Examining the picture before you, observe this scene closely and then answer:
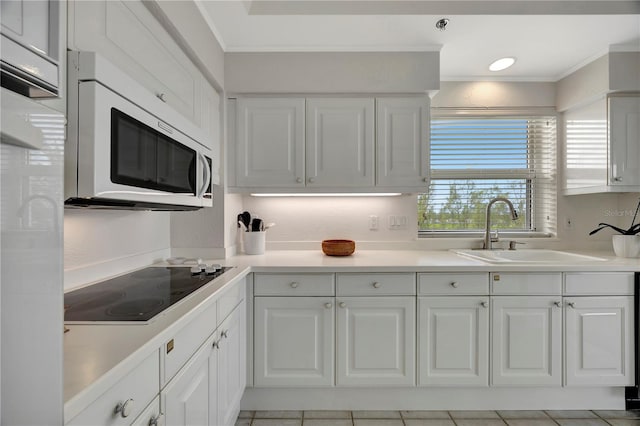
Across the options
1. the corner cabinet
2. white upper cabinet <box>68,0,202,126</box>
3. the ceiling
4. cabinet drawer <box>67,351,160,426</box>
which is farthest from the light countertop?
the ceiling

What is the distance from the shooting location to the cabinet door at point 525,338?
192 cm

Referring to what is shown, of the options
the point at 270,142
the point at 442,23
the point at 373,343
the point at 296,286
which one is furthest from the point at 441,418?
the point at 442,23

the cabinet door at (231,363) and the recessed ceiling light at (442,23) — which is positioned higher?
the recessed ceiling light at (442,23)

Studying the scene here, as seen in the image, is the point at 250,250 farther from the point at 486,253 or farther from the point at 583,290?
the point at 583,290

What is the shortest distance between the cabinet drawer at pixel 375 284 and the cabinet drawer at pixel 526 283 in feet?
1.60

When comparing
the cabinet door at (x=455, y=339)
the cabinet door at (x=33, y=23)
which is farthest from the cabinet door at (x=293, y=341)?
the cabinet door at (x=33, y=23)

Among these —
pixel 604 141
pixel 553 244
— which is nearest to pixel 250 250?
pixel 553 244

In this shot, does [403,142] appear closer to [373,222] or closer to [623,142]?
[373,222]

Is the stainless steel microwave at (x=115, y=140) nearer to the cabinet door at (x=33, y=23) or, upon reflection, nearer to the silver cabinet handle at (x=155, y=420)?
the cabinet door at (x=33, y=23)

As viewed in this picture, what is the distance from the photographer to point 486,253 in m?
2.46

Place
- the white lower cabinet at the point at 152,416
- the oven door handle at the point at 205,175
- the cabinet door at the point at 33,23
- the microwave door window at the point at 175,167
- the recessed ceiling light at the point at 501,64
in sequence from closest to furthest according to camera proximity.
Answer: the cabinet door at the point at 33,23 < the white lower cabinet at the point at 152,416 < the microwave door window at the point at 175,167 < the oven door handle at the point at 205,175 < the recessed ceiling light at the point at 501,64

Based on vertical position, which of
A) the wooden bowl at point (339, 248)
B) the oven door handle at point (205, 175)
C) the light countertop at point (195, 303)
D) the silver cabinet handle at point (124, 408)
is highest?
the oven door handle at point (205, 175)

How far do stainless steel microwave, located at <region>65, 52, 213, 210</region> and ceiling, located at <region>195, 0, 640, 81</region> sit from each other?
980 millimetres

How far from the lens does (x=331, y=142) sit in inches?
89.9
